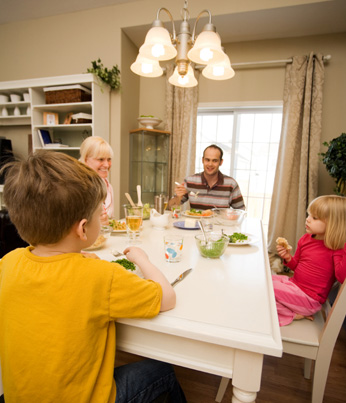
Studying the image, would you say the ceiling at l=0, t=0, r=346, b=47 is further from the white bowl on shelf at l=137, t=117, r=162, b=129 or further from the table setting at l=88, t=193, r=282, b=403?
the table setting at l=88, t=193, r=282, b=403

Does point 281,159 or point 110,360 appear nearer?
point 110,360

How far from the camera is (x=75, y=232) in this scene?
640mm

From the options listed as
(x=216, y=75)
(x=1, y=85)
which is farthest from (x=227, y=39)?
(x=1, y=85)

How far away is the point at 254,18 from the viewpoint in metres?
2.77

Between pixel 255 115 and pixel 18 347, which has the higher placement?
pixel 255 115

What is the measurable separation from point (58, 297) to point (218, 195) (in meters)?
2.06

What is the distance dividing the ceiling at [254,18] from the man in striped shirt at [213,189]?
1.67 metres

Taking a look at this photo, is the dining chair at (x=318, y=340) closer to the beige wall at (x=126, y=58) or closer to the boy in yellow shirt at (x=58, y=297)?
the boy in yellow shirt at (x=58, y=297)

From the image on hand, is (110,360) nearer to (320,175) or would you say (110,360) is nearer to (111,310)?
(111,310)

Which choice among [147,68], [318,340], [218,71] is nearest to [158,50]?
[147,68]

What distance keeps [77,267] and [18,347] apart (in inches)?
10.4

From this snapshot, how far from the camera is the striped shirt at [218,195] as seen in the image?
243 centimetres

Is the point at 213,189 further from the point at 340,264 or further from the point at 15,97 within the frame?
the point at 15,97

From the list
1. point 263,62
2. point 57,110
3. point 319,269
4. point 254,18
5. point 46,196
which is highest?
point 254,18
